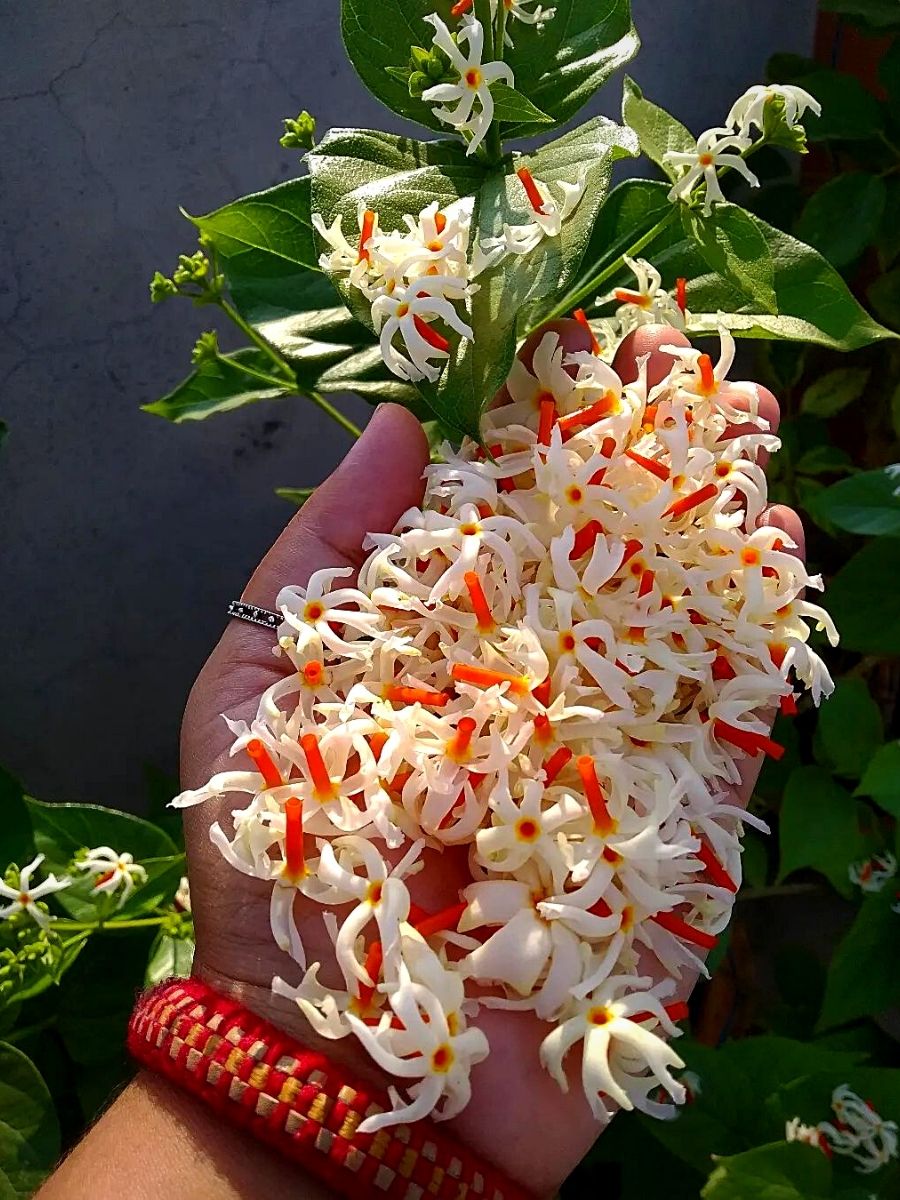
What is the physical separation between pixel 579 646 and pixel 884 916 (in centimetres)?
49

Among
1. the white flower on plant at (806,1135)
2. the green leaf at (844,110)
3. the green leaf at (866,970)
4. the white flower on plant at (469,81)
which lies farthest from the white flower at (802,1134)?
the green leaf at (844,110)

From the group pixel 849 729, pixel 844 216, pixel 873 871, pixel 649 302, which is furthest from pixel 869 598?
pixel 649 302

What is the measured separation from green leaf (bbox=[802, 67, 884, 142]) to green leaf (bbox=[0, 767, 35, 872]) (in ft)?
2.65

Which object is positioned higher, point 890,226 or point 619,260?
point 619,260

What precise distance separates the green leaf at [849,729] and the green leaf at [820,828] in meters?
0.02

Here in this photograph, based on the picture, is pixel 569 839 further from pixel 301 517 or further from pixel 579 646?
pixel 301 517

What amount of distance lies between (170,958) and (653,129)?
0.55 metres

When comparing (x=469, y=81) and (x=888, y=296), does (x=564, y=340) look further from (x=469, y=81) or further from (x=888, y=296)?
(x=888, y=296)

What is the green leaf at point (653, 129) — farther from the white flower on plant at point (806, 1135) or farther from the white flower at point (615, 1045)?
the white flower on plant at point (806, 1135)

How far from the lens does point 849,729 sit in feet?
2.79

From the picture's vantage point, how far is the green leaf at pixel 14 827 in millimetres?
695

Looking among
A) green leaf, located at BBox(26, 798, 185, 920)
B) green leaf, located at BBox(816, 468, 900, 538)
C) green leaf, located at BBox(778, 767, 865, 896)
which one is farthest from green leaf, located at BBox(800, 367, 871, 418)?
green leaf, located at BBox(26, 798, 185, 920)

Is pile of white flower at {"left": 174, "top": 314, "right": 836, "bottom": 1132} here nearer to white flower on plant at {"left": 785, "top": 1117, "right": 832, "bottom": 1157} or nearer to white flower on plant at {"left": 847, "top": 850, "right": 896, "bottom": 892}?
white flower on plant at {"left": 785, "top": 1117, "right": 832, "bottom": 1157}

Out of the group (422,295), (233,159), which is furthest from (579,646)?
(233,159)
